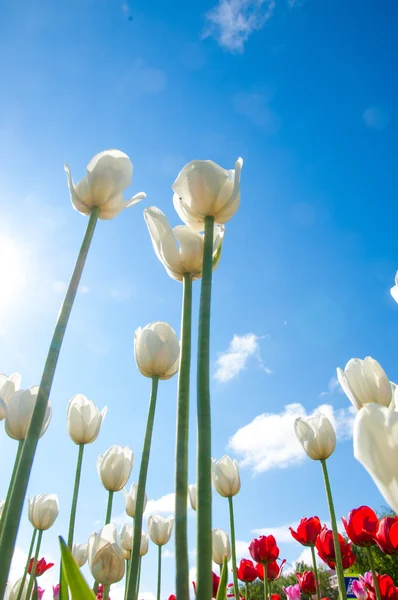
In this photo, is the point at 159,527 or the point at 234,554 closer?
the point at 234,554

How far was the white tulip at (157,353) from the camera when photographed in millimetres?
2039

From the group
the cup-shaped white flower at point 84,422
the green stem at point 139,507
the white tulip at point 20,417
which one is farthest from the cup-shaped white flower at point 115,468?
the green stem at point 139,507

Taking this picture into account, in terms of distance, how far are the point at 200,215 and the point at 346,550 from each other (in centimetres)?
432

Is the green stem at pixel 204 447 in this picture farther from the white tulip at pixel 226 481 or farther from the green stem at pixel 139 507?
the white tulip at pixel 226 481

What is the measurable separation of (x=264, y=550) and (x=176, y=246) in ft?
14.1

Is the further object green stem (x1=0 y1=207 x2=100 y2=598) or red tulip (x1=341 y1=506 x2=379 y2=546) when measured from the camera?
red tulip (x1=341 y1=506 x2=379 y2=546)

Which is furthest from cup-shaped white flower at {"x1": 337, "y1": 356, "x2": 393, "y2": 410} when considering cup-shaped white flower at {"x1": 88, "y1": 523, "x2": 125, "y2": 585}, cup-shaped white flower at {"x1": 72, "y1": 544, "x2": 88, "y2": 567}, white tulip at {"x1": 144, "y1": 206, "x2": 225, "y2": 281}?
cup-shaped white flower at {"x1": 72, "y1": 544, "x2": 88, "y2": 567}

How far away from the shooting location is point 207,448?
1.06 metres

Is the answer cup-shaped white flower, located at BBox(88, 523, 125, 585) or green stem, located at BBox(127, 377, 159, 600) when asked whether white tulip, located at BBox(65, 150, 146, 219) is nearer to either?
green stem, located at BBox(127, 377, 159, 600)

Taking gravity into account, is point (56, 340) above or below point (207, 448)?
above

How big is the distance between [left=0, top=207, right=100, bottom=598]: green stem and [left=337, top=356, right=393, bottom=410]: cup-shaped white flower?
129cm

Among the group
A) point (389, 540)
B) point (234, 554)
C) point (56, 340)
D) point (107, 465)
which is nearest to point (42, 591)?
point (234, 554)

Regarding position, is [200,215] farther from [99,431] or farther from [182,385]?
[99,431]

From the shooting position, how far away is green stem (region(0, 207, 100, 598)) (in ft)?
3.69
